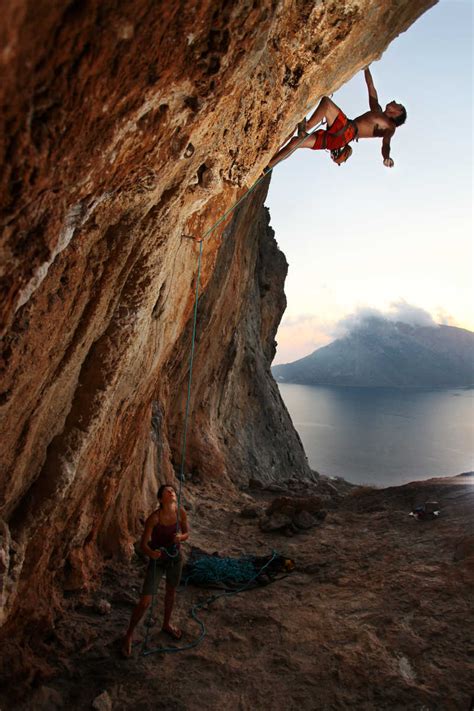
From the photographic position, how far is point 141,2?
1.96 m

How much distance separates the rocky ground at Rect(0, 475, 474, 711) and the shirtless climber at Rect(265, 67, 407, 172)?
18.9ft

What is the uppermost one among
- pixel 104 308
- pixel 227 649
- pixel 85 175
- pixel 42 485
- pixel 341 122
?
pixel 341 122

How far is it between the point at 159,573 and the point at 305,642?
1.64 m

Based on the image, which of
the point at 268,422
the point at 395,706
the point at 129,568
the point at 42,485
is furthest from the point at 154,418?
the point at 268,422

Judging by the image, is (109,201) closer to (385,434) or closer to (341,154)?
(341,154)

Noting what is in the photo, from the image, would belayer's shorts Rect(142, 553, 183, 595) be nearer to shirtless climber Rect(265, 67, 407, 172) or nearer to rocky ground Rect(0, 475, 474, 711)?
rocky ground Rect(0, 475, 474, 711)

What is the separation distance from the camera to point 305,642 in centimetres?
437

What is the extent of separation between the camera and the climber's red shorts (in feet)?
20.2

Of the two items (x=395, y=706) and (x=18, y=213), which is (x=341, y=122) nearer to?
(x=18, y=213)

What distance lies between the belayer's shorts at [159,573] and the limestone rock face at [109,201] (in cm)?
99

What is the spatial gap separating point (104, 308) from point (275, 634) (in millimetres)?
3749

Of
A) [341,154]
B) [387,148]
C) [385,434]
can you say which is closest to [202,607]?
[341,154]

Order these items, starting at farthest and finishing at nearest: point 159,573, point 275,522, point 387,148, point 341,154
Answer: point 275,522 < point 387,148 < point 341,154 < point 159,573

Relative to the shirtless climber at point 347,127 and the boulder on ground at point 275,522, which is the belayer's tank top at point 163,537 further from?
the shirtless climber at point 347,127
